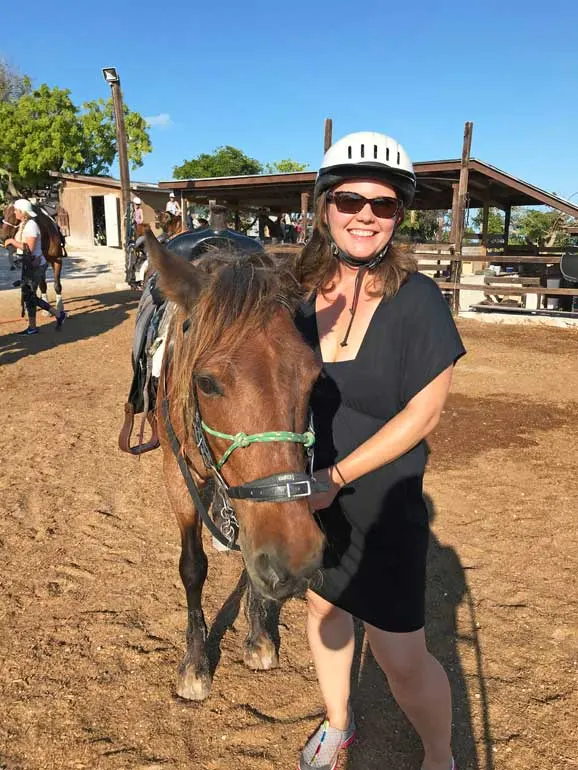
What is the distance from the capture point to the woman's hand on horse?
64.0 inches

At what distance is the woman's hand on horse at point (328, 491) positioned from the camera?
1.62 m

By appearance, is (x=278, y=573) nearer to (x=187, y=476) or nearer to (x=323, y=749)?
(x=187, y=476)

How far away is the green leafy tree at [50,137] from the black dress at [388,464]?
35.0 m

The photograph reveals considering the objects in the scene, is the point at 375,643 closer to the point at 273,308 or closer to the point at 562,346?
the point at 273,308

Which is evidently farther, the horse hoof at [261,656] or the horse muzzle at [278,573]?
the horse hoof at [261,656]

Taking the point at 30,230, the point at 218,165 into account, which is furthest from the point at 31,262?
the point at 218,165

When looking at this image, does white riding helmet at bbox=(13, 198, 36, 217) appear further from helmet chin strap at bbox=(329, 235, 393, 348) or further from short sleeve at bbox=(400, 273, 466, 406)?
short sleeve at bbox=(400, 273, 466, 406)

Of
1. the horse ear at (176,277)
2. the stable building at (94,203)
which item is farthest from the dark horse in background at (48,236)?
the stable building at (94,203)

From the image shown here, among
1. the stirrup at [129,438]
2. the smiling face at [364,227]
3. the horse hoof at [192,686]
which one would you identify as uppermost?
the smiling face at [364,227]

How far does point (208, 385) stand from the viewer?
162 centimetres

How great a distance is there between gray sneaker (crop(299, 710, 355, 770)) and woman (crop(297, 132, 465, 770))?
364 millimetres

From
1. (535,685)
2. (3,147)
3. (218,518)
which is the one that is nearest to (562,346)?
(535,685)

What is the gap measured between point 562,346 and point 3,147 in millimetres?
32652

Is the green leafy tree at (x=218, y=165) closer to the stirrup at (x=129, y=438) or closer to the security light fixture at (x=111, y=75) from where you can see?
the security light fixture at (x=111, y=75)
